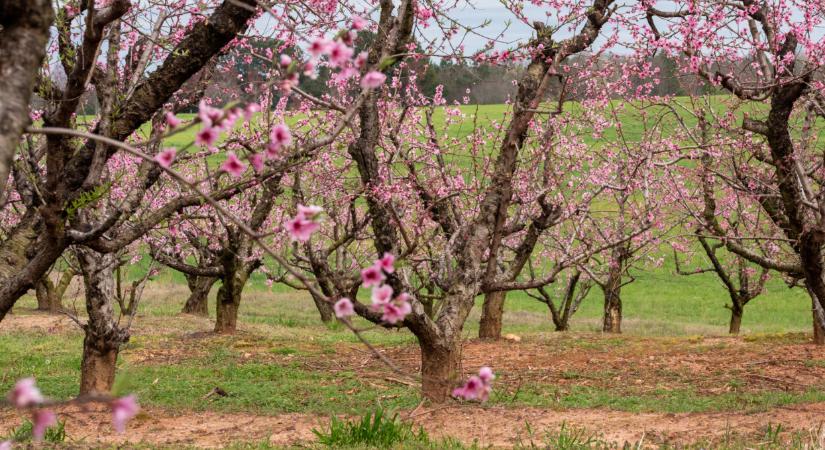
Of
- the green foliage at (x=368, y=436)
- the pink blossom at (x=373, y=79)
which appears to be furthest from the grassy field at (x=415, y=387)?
the pink blossom at (x=373, y=79)

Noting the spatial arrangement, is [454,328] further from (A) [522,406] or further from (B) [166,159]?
(B) [166,159]

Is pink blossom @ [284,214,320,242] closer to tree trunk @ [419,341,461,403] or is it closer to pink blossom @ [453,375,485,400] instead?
pink blossom @ [453,375,485,400]

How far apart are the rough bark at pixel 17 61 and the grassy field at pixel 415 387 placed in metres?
0.69

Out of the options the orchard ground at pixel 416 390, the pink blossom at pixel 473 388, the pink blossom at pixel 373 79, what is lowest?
the orchard ground at pixel 416 390

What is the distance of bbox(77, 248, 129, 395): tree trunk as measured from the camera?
8.77m

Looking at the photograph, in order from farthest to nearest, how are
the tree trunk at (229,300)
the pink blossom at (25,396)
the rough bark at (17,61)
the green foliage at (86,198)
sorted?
the tree trunk at (229,300) < the green foliage at (86,198) < the rough bark at (17,61) < the pink blossom at (25,396)

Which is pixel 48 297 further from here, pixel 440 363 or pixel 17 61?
pixel 17 61

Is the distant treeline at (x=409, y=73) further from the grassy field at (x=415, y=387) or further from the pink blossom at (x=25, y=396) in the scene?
the pink blossom at (x=25, y=396)

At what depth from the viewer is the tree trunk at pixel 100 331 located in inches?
345

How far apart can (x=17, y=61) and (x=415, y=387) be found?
884cm

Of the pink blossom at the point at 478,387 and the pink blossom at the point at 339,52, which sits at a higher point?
the pink blossom at the point at 339,52

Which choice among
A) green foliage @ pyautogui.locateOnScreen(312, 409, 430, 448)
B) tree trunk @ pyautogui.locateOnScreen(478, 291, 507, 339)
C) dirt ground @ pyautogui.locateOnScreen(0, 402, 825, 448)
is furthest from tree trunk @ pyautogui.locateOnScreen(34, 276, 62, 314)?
green foliage @ pyautogui.locateOnScreen(312, 409, 430, 448)

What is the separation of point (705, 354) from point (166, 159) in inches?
534

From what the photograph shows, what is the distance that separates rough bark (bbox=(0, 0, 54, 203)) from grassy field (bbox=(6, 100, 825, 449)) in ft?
2.26
